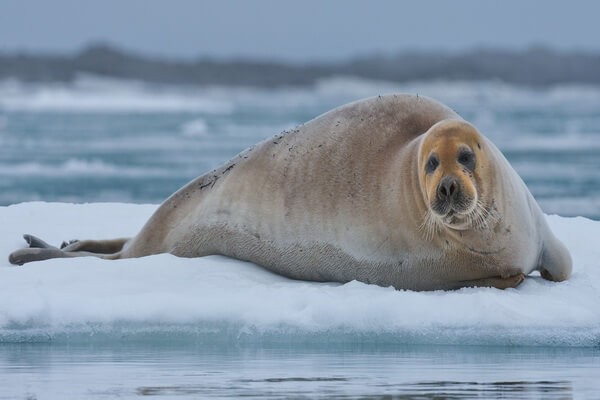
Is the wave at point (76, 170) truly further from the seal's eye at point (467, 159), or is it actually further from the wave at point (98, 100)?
the wave at point (98, 100)

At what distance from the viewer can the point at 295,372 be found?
14.6ft

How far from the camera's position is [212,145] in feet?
73.3

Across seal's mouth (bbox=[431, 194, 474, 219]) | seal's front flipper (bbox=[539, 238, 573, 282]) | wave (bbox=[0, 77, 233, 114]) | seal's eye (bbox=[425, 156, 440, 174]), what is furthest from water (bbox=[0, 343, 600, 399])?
wave (bbox=[0, 77, 233, 114])

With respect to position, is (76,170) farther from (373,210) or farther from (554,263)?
(554,263)

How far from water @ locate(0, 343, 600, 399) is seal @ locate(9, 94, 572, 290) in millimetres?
642

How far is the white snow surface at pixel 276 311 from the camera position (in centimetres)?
502

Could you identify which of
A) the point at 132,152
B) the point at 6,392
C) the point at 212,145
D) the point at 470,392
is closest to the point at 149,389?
the point at 6,392

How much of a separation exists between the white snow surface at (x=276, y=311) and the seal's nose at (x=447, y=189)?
1.37ft

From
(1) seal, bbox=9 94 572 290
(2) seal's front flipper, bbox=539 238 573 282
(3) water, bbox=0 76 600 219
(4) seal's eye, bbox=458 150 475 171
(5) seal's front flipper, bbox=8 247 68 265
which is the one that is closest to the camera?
(4) seal's eye, bbox=458 150 475 171

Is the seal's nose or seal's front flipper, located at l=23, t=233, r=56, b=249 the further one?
seal's front flipper, located at l=23, t=233, r=56, b=249

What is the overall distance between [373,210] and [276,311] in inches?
34.2

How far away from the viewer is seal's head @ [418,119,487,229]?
16.9ft

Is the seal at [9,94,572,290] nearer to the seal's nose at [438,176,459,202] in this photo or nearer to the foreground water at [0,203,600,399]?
the seal's nose at [438,176,459,202]

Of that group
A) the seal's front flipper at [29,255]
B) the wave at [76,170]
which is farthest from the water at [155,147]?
the seal's front flipper at [29,255]
